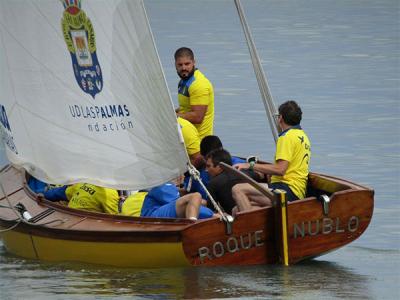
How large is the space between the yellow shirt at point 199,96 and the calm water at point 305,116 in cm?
225

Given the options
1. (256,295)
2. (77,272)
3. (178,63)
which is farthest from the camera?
(178,63)

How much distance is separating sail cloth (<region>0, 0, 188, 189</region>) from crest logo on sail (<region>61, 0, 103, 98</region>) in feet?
0.04

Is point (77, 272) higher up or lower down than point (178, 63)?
lower down

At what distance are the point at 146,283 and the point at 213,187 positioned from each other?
4.66 feet

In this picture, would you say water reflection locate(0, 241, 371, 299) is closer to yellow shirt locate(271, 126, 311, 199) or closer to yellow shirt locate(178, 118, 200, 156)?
yellow shirt locate(271, 126, 311, 199)

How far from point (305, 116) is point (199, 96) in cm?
1318

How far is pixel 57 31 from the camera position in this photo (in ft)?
54.8

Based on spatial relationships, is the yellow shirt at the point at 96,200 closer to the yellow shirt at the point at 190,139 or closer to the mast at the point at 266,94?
the yellow shirt at the point at 190,139

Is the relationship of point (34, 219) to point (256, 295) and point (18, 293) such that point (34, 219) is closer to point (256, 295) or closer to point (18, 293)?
point (18, 293)

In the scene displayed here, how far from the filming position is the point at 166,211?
1590 centimetres

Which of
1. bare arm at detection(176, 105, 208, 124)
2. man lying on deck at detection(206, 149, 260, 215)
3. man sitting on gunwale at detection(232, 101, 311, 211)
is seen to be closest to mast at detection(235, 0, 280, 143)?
bare arm at detection(176, 105, 208, 124)

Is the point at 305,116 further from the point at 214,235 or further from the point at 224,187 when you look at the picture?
the point at 214,235

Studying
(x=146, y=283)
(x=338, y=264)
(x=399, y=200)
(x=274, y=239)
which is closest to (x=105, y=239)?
(x=146, y=283)

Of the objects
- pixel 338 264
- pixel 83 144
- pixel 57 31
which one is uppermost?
pixel 57 31
